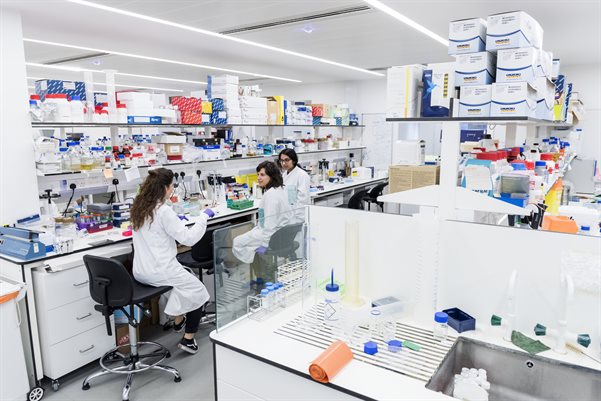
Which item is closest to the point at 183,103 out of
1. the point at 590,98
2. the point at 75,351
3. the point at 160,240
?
the point at 160,240

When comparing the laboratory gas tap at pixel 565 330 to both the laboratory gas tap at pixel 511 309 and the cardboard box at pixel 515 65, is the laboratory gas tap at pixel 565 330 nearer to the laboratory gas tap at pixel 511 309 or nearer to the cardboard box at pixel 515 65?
the laboratory gas tap at pixel 511 309

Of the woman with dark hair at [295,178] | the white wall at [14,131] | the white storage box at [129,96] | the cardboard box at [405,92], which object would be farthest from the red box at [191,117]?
the cardboard box at [405,92]

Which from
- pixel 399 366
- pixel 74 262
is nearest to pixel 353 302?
pixel 399 366

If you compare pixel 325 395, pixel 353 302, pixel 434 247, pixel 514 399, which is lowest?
pixel 514 399

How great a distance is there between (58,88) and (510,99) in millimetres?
3192

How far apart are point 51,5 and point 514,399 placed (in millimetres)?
4004

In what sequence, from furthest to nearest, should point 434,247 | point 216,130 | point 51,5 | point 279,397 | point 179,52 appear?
point 179,52 → point 216,130 → point 51,5 → point 434,247 → point 279,397

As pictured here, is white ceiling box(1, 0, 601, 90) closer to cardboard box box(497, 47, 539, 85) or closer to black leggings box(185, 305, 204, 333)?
cardboard box box(497, 47, 539, 85)

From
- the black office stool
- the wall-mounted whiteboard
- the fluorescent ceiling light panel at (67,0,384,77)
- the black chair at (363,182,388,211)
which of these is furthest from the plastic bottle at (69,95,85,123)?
the wall-mounted whiteboard

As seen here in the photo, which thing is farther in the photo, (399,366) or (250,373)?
(250,373)

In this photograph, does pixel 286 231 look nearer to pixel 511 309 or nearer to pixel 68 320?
pixel 511 309

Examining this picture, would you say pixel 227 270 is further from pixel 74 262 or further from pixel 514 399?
pixel 74 262

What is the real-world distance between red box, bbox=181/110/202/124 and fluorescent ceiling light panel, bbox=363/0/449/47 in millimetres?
2002

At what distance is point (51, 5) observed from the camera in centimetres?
330
